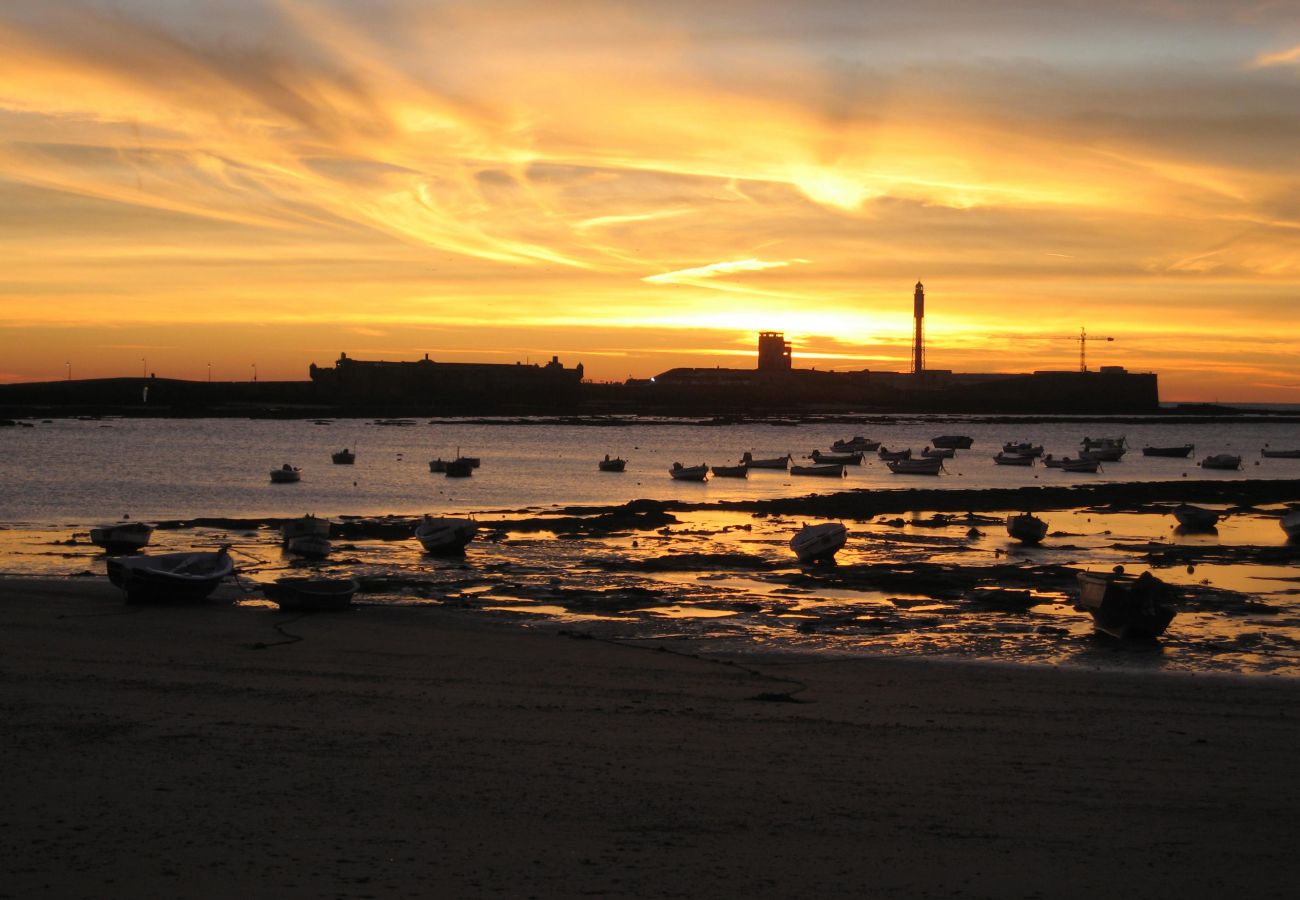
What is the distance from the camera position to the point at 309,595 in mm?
21500

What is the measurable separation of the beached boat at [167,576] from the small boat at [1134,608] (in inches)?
615

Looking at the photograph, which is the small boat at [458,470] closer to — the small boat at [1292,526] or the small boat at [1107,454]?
the small boat at [1292,526]

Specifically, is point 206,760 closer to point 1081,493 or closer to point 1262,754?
point 1262,754

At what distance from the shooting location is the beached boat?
22.0 m

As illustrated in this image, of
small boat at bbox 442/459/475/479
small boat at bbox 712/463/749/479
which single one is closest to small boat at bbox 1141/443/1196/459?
small boat at bbox 712/463/749/479

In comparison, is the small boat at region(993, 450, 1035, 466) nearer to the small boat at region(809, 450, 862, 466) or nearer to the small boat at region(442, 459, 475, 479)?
the small boat at region(809, 450, 862, 466)

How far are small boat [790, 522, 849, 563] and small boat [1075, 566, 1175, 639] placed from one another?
961cm

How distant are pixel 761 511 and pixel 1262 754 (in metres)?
Answer: 31.7

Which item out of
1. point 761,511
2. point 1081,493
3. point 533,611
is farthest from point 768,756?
point 1081,493

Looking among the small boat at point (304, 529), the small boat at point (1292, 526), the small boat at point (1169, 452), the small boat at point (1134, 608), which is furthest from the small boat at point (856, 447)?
the small boat at point (1134, 608)

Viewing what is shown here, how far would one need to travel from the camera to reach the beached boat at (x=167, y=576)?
72.0 feet

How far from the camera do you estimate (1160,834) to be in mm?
9984

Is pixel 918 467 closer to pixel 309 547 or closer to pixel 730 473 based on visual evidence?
pixel 730 473

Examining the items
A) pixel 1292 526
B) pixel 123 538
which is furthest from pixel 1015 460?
pixel 123 538
